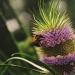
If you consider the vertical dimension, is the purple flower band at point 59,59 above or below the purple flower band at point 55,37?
below

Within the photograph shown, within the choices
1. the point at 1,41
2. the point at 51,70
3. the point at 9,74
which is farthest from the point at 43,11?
the point at 1,41

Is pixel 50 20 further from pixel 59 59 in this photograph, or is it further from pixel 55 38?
pixel 59 59

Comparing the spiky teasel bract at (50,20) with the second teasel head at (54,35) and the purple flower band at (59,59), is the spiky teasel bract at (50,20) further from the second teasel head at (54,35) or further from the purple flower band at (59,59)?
the purple flower band at (59,59)

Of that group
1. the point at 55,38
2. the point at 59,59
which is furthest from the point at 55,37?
the point at 59,59

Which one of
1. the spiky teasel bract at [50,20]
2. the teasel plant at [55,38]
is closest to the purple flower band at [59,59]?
the teasel plant at [55,38]

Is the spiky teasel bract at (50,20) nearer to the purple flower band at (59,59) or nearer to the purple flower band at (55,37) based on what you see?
the purple flower band at (55,37)

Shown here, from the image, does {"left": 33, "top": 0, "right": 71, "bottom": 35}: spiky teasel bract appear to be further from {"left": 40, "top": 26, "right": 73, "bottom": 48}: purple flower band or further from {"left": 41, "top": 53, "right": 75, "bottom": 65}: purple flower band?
{"left": 41, "top": 53, "right": 75, "bottom": 65}: purple flower band
